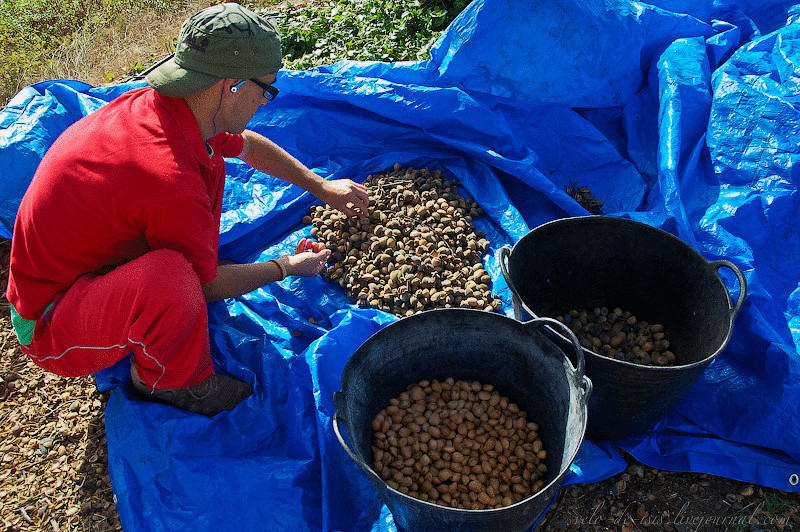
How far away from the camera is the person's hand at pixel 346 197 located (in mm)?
2838

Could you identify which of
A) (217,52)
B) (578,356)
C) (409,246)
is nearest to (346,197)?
(409,246)

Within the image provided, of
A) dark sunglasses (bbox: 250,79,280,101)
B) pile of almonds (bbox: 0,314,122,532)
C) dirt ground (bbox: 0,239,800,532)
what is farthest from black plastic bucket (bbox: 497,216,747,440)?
pile of almonds (bbox: 0,314,122,532)

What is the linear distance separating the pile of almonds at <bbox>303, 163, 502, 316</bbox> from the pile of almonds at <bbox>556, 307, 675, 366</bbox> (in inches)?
15.2

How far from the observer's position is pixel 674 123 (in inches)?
111

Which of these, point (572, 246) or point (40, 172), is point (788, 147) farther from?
point (40, 172)

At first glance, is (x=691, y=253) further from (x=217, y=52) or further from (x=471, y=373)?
(x=217, y=52)

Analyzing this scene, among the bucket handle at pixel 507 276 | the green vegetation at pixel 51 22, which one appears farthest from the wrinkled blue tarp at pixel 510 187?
the green vegetation at pixel 51 22

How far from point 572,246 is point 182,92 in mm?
1646

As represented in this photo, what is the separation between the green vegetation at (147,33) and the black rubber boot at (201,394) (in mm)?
2562

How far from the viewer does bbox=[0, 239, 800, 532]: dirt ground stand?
2160mm

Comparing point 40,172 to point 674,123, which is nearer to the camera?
point 40,172

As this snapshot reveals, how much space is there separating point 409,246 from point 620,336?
1007 mm

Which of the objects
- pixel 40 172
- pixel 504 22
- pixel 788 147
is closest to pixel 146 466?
pixel 40 172

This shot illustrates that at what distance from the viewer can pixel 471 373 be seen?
2363 mm
